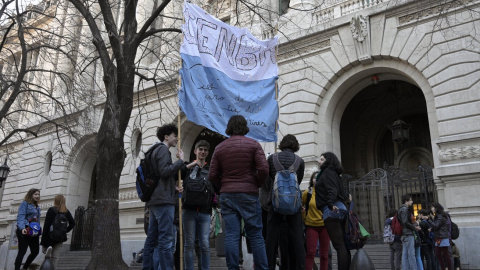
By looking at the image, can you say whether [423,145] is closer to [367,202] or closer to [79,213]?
[367,202]

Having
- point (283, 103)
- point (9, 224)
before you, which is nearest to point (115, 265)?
point (283, 103)

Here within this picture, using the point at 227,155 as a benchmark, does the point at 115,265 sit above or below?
below

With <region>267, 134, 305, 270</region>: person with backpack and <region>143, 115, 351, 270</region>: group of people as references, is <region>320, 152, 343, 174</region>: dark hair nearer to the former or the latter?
<region>143, 115, 351, 270</region>: group of people

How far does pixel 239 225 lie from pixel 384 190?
34.5 ft

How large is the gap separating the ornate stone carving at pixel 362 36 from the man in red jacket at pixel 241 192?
9582 mm

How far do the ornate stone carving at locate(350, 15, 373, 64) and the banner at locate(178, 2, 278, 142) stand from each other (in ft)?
19.5

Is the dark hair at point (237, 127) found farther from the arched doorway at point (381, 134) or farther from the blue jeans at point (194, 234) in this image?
the arched doorway at point (381, 134)

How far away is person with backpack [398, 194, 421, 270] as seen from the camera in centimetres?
853

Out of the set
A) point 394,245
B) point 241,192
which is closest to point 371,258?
point 394,245

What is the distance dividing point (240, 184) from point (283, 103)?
10.1 metres

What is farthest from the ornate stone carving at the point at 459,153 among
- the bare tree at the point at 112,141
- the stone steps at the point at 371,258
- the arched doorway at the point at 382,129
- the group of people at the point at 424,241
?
the bare tree at the point at 112,141

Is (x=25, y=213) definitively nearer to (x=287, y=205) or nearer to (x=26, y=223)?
(x=26, y=223)

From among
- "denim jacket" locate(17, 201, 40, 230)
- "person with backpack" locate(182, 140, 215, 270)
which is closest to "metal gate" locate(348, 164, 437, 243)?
"person with backpack" locate(182, 140, 215, 270)

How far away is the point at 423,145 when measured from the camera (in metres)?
17.7
